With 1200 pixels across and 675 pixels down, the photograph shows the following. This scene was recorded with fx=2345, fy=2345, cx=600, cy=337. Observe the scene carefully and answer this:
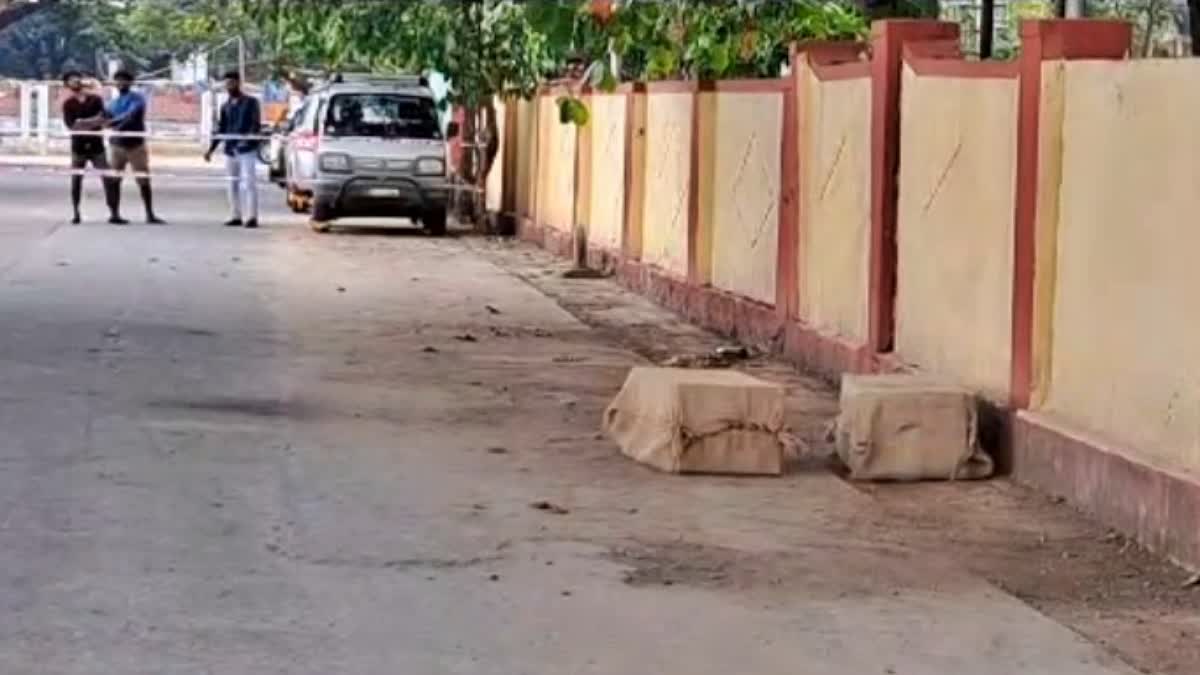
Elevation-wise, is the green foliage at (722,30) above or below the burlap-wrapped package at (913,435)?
above

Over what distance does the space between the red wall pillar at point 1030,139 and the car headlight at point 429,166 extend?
18.2 metres

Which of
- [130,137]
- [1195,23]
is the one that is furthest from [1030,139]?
[130,137]

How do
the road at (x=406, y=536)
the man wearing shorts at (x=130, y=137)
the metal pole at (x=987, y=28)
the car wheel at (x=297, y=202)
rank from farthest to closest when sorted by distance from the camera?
the car wheel at (x=297, y=202) → the man wearing shorts at (x=130, y=137) → the metal pole at (x=987, y=28) → the road at (x=406, y=536)

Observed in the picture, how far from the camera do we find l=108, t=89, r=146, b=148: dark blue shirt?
29.7m

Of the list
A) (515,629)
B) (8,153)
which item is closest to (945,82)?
(515,629)

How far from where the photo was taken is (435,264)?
25000 mm

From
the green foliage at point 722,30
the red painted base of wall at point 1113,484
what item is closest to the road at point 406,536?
the red painted base of wall at point 1113,484

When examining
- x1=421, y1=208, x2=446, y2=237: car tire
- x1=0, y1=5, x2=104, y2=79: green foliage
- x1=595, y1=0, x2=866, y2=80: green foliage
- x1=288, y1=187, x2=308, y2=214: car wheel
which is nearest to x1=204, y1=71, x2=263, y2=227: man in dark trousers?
x1=288, y1=187, x2=308, y2=214: car wheel

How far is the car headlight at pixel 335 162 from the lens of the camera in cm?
2900

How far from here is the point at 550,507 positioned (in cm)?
1009

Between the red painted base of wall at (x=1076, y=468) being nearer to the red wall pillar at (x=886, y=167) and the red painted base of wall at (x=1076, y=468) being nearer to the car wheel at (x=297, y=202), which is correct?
the red wall pillar at (x=886, y=167)

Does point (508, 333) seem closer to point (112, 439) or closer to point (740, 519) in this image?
point (112, 439)

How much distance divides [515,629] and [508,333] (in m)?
10.1

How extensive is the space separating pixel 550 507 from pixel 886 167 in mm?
4592
